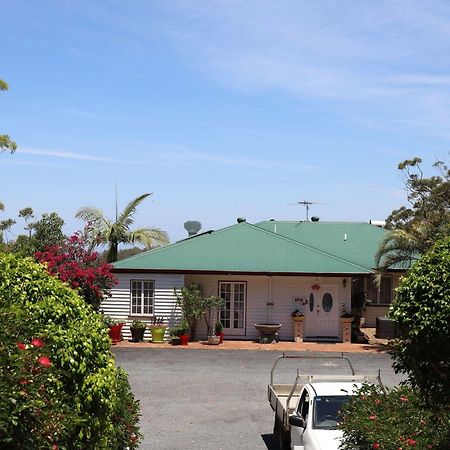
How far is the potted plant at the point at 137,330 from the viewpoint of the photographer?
29.1 metres

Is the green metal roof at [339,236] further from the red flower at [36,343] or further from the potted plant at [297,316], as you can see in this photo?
the red flower at [36,343]

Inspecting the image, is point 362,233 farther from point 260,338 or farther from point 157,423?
point 157,423

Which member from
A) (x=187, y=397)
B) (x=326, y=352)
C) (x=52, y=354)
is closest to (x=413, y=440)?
(x=52, y=354)

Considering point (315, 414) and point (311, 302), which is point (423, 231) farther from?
point (315, 414)

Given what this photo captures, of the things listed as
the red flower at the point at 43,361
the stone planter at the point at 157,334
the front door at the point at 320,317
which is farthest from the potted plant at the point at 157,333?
the red flower at the point at 43,361

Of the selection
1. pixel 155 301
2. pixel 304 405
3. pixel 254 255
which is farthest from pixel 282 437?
pixel 254 255

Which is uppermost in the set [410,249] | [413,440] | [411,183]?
[411,183]

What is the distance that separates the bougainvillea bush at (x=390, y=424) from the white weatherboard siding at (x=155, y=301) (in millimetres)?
19751

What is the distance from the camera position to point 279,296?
29.9 meters

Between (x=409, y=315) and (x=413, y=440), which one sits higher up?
(x=409, y=315)

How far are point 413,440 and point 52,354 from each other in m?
Result: 4.68

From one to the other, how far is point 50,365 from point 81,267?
22138mm

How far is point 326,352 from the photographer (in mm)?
26750

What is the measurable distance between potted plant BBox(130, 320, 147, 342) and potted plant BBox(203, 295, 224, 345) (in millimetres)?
2692
